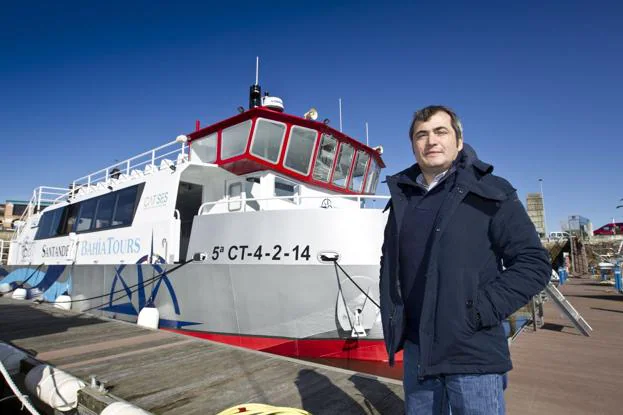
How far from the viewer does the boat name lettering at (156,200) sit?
8328 mm

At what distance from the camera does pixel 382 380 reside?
3.85 meters

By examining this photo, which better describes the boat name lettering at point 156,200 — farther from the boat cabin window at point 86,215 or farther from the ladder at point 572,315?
the ladder at point 572,315

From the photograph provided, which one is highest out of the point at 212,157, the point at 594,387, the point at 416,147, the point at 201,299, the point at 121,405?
the point at 212,157

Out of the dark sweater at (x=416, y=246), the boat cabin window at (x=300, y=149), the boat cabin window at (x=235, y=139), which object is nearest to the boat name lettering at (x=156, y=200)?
the boat cabin window at (x=235, y=139)

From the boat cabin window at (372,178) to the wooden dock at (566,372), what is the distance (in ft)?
15.2

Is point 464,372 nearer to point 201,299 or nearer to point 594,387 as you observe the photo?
point 594,387

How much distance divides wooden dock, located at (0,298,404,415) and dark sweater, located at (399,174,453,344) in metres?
1.93

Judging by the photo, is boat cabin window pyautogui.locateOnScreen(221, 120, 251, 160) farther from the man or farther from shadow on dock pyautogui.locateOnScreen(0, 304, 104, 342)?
the man

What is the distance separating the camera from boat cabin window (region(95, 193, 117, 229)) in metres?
10.0

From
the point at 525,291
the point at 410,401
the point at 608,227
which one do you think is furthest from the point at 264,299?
the point at 608,227

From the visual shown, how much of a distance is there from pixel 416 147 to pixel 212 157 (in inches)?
292

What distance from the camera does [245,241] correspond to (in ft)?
21.1

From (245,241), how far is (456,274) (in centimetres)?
517

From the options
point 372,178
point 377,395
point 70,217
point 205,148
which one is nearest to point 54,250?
point 70,217
